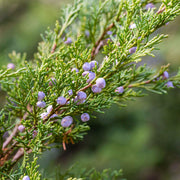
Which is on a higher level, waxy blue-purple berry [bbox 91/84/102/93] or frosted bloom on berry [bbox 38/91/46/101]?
frosted bloom on berry [bbox 38/91/46/101]

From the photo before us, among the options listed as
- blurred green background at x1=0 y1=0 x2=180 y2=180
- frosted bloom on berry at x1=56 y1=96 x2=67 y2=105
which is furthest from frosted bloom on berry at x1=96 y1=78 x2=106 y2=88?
blurred green background at x1=0 y1=0 x2=180 y2=180

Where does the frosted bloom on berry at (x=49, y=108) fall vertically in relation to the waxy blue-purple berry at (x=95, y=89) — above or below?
above

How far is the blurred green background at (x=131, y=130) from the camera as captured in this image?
12.8ft

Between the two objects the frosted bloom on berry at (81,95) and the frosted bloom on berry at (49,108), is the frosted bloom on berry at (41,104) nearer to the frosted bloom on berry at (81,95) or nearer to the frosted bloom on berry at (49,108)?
the frosted bloom on berry at (49,108)

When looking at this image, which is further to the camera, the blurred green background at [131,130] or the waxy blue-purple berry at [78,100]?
the blurred green background at [131,130]

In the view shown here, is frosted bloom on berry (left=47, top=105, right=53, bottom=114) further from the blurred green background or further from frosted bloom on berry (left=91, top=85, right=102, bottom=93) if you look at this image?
the blurred green background

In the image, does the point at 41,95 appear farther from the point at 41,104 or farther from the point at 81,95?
the point at 81,95

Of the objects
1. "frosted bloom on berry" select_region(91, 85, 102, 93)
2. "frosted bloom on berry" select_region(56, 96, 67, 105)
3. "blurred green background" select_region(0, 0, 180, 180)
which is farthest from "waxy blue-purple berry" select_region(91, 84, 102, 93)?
"blurred green background" select_region(0, 0, 180, 180)

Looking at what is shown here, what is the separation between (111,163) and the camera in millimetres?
3812

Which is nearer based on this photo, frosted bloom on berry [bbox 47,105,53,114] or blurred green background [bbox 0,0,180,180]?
frosted bloom on berry [bbox 47,105,53,114]

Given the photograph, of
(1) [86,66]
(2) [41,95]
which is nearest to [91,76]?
(1) [86,66]

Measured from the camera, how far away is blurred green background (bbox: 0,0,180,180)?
3887 mm

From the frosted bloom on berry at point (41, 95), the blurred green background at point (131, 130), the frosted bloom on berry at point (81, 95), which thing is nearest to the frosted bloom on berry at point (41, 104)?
the frosted bloom on berry at point (41, 95)

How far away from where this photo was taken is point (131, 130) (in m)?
4.39
